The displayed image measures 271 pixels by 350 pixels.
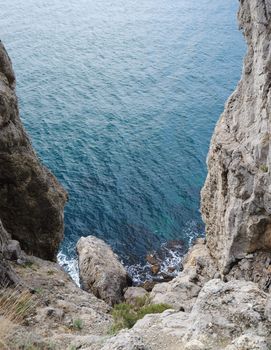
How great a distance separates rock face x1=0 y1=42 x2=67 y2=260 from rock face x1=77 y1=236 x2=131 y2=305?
5.83 m

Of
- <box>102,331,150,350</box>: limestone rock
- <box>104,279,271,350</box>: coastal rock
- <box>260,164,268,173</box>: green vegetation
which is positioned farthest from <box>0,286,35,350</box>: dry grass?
<box>260,164,268,173</box>: green vegetation

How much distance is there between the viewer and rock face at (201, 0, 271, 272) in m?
25.0

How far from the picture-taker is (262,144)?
24703mm

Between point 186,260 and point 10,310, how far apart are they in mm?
26605

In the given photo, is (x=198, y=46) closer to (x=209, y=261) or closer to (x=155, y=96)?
(x=155, y=96)

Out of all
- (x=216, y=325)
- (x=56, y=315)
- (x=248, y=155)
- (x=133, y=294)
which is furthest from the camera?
(x=133, y=294)

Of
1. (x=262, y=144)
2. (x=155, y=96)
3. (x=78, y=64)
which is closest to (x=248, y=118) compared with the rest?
(x=262, y=144)

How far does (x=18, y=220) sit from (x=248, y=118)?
16.9 meters

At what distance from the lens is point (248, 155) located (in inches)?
1043

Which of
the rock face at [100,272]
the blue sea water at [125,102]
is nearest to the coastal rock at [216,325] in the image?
the rock face at [100,272]

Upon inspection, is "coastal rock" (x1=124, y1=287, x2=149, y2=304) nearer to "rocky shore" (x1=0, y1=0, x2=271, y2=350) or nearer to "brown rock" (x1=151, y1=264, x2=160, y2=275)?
"rocky shore" (x1=0, y1=0, x2=271, y2=350)

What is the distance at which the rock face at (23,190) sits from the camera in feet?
91.0

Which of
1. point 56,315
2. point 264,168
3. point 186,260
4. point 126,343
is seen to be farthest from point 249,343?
point 186,260

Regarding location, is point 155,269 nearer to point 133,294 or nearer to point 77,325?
point 133,294
